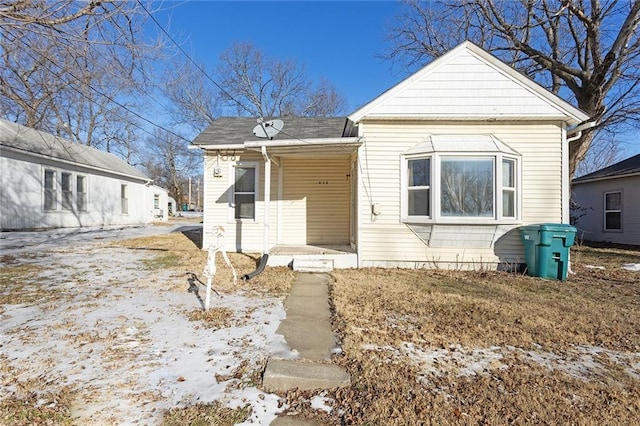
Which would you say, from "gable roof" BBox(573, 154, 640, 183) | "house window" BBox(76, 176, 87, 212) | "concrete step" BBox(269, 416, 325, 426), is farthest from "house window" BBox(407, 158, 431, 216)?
"house window" BBox(76, 176, 87, 212)

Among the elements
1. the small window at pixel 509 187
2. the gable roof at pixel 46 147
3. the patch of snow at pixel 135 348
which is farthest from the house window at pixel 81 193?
the small window at pixel 509 187

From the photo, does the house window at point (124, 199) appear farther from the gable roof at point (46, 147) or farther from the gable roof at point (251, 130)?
the gable roof at point (251, 130)

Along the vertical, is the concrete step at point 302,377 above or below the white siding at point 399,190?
below

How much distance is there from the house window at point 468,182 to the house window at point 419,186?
22mm

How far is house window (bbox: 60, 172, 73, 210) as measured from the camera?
14484mm

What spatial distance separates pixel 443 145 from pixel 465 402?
18.5 ft

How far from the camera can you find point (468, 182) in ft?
22.3

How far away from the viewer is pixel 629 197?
12.7 metres

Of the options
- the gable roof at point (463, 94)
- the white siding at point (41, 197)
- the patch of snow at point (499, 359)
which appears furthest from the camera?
the white siding at point (41, 197)

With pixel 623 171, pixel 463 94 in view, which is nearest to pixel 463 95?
pixel 463 94

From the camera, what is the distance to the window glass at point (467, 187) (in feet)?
22.3

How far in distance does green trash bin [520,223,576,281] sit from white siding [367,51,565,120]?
2.53 m

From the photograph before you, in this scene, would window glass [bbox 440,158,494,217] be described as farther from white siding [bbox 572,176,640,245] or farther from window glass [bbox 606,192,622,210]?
window glass [bbox 606,192,622,210]

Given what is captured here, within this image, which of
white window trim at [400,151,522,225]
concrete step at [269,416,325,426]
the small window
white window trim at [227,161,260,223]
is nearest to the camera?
concrete step at [269,416,325,426]
